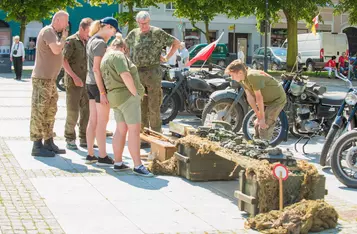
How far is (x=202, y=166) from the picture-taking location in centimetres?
775

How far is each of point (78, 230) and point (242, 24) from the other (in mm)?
51748

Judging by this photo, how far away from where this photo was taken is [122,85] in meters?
7.82

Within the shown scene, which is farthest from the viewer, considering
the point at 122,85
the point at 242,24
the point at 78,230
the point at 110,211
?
the point at 242,24

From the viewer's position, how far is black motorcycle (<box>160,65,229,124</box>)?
12.9 m

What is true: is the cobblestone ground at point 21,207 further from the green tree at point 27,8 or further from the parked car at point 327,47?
the parked car at point 327,47

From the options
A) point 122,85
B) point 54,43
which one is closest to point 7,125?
point 54,43

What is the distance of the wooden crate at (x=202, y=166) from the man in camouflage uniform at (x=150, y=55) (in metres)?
1.99

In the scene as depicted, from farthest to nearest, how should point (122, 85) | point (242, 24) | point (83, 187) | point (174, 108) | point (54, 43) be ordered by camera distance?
1. point (242, 24)
2. point (174, 108)
3. point (54, 43)
4. point (122, 85)
5. point (83, 187)

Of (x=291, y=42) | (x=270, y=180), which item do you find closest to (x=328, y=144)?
(x=270, y=180)

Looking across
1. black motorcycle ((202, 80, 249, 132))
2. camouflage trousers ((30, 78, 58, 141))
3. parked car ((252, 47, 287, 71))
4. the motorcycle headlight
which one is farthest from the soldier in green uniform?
parked car ((252, 47, 287, 71))

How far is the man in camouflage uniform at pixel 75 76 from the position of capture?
954 centimetres

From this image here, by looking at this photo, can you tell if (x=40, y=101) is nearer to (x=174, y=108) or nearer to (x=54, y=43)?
(x=54, y=43)

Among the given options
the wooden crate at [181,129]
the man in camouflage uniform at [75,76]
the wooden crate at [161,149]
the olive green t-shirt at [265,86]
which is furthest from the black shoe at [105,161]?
the olive green t-shirt at [265,86]

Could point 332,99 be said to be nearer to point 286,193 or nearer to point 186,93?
point 186,93
